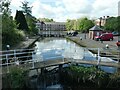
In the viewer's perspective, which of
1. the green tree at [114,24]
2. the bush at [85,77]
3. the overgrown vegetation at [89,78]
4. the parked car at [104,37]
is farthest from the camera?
the green tree at [114,24]

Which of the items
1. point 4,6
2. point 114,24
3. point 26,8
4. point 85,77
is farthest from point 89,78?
point 26,8

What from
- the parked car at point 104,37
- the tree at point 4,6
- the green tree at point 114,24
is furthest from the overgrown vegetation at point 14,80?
the green tree at point 114,24

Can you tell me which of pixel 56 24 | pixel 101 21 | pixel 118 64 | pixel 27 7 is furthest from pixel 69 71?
Result: pixel 56 24

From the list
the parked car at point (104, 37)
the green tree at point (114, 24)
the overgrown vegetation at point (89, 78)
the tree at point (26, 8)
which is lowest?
the overgrown vegetation at point (89, 78)

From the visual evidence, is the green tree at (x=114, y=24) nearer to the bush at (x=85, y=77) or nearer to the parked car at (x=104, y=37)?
the parked car at (x=104, y=37)

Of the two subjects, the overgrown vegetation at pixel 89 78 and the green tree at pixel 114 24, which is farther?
the green tree at pixel 114 24

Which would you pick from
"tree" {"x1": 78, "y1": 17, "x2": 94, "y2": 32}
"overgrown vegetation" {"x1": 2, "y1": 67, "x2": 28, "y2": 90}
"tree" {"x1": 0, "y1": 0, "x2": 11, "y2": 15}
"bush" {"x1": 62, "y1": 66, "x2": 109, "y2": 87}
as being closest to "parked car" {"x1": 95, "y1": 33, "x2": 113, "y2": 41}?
"tree" {"x1": 0, "y1": 0, "x2": 11, "y2": 15}

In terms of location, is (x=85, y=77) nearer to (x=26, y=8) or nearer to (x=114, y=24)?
(x=114, y=24)

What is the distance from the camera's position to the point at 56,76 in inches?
546

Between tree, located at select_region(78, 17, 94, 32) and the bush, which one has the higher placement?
tree, located at select_region(78, 17, 94, 32)

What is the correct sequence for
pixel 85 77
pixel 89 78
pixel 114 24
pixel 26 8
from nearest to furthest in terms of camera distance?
pixel 89 78
pixel 85 77
pixel 114 24
pixel 26 8

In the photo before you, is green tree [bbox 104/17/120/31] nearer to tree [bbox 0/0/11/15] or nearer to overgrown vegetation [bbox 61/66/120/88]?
tree [bbox 0/0/11/15]

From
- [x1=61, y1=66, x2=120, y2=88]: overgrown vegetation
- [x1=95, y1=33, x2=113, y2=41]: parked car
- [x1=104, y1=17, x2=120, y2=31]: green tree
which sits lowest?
[x1=61, y1=66, x2=120, y2=88]: overgrown vegetation

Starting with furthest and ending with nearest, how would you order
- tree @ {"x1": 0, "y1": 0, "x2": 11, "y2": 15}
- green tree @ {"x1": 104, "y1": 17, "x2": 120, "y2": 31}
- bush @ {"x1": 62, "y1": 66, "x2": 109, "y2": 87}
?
green tree @ {"x1": 104, "y1": 17, "x2": 120, "y2": 31} → tree @ {"x1": 0, "y1": 0, "x2": 11, "y2": 15} → bush @ {"x1": 62, "y1": 66, "x2": 109, "y2": 87}
